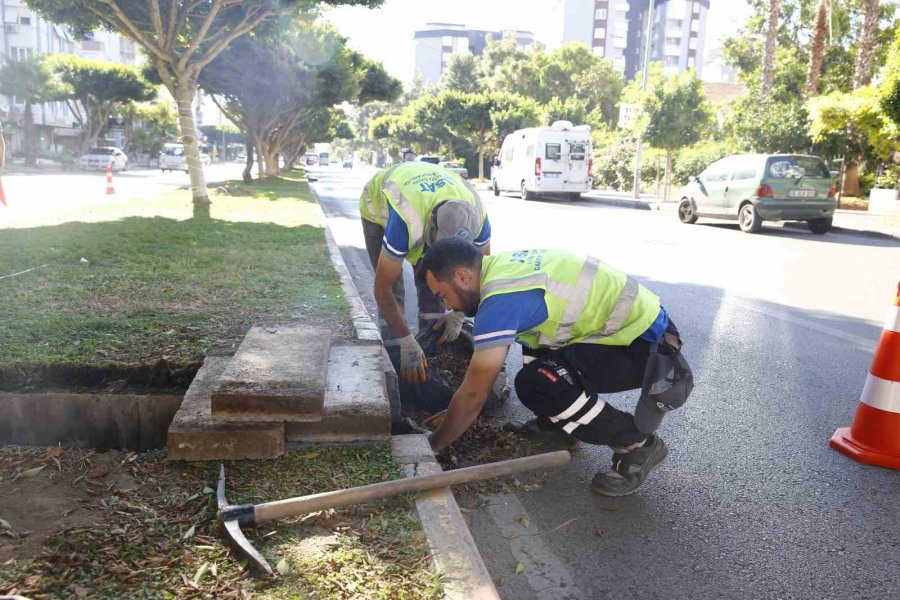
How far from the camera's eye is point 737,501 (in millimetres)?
3146

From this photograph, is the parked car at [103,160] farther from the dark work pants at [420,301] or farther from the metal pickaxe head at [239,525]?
the metal pickaxe head at [239,525]

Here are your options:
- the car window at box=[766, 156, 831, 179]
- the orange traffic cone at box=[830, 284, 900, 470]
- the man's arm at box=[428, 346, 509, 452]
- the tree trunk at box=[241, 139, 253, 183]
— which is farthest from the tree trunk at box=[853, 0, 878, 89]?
the man's arm at box=[428, 346, 509, 452]

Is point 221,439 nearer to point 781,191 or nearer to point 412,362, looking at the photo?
point 412,362

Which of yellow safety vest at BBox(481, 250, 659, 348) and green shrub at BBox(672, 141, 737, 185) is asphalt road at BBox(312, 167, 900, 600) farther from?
green shrub at BBox(672, 141, 737, 185)

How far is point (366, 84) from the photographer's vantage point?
109 ft

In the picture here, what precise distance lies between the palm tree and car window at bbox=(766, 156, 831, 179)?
137 ft

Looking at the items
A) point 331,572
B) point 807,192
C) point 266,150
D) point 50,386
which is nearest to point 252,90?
point 266,150

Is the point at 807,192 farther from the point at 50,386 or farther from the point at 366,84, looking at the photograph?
the point at 366,84

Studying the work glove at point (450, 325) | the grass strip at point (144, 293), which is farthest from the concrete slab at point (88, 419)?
the work glove at point (450, 325)

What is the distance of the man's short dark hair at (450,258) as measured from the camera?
2.86 metres

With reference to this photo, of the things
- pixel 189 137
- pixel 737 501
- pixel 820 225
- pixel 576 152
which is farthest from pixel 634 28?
pixel 737 501

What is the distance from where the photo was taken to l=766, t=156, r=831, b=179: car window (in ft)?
46.6

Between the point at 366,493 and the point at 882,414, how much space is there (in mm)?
2549

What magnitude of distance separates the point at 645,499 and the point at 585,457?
490 mm
